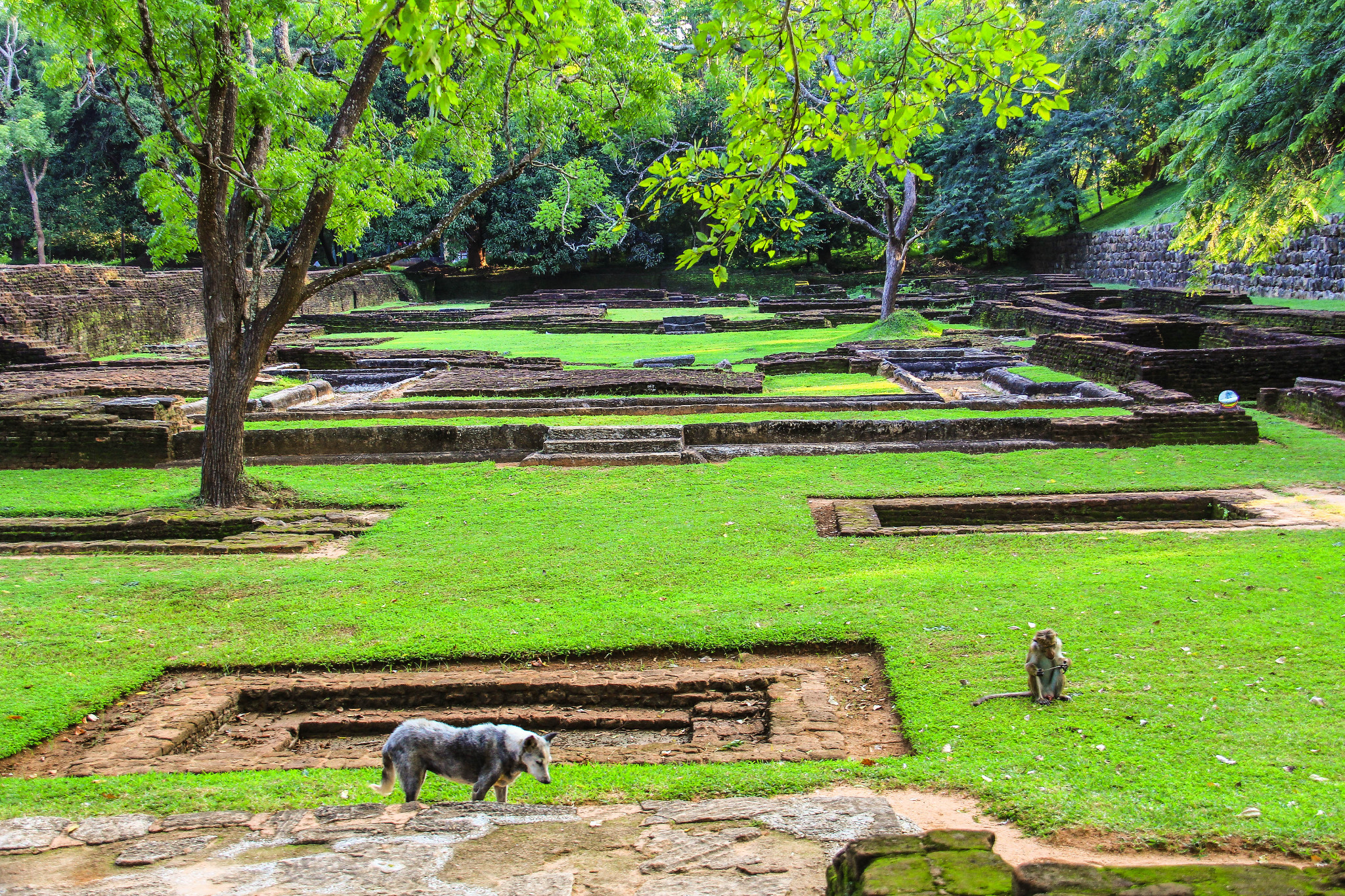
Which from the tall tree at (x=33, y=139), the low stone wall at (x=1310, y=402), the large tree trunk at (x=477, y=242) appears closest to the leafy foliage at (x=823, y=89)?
the low stone wall at (x=1310, y=402)

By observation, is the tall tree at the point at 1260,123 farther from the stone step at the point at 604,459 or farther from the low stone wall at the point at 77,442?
the low stone wall at the point at 77,442

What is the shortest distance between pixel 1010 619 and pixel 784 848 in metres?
2.94

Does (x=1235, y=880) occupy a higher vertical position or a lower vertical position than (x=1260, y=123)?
lower

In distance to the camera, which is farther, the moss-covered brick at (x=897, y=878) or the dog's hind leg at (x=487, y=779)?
the dog's hind leg at (x=487, y=779)

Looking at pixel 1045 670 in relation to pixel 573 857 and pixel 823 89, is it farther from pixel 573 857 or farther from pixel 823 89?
pixel 823 89

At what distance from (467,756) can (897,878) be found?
6.03 feet

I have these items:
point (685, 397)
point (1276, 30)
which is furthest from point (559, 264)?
point (1276, 30)

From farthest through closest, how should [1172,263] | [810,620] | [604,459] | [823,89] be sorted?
[1172,263]
[604,459]
[810,620]
[823,89]

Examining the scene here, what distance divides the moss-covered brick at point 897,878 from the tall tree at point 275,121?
638cm

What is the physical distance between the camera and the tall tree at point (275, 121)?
7.56m

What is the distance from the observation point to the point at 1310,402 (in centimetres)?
1175

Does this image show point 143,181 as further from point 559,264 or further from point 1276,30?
point 559,264

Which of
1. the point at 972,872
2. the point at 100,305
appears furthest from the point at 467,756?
the point at 100,305

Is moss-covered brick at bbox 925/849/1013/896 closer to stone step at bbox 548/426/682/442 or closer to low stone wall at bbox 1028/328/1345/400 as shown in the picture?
stone step at bbox 548/426/682/442
